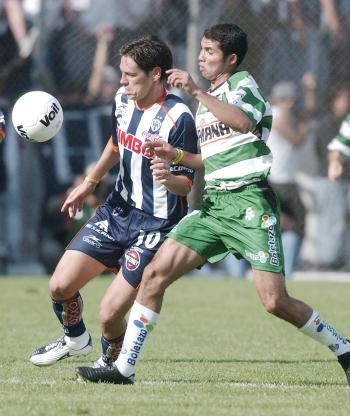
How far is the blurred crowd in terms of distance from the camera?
49.5 feet

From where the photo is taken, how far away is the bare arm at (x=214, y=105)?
248 inches

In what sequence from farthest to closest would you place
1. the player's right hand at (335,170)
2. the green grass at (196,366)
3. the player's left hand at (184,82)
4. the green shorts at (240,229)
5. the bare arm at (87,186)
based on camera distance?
1. the player's right hand at (335,170)
2. the bare arm at (87,186)
3. the green shorts at (240,229)
4. the player's left hand at (184,82)
5. the green grass at (196,366)

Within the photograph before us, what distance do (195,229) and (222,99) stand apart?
2.69 feet

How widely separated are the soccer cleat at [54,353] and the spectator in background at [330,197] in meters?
8.64

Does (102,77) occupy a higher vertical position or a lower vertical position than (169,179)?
lower

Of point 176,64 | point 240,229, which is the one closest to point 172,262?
point 240,229

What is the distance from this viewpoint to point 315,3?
51.1ft

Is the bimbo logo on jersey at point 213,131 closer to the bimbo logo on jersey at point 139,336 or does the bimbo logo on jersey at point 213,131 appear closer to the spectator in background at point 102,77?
the bimbo logo on jersey at point 139,336

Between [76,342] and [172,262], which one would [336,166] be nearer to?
[172,262]

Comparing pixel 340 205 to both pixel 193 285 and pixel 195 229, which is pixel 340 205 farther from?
pixel 195 229

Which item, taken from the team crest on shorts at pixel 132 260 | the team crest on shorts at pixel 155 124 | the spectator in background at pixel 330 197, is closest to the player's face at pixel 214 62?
the team crest on shorts at pixel 155 124

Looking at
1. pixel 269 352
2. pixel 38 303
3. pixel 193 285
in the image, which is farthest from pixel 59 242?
pixel 269 352

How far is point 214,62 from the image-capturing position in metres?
6.86

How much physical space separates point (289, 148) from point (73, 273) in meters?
8.74
